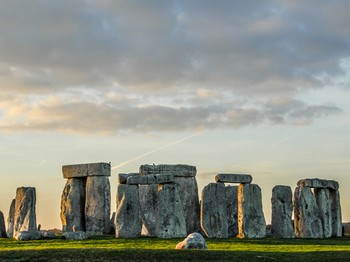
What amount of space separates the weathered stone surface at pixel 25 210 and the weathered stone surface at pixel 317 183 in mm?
11204

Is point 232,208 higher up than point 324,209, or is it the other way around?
point 232,208

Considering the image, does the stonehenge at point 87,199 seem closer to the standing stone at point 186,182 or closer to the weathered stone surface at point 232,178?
the standing stone at point 186,182

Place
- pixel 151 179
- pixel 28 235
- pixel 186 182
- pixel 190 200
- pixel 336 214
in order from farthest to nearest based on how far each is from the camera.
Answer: pixel 336 214 → pixel 186 182 → pixel 190 200 → pixel 151 179 → pixel 28 235

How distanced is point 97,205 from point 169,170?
3.54 meters

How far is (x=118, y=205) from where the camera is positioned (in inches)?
1205

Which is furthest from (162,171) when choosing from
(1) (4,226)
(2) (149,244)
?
(2) (149,244)

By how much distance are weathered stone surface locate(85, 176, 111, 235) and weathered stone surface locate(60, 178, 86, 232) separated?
0.54 metres

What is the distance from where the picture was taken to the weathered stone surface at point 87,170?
34.4 m

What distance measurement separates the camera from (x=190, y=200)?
3475 centimetres

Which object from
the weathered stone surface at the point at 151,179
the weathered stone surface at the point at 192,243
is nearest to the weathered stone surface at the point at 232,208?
the weathered stone surface at the point at 151,179

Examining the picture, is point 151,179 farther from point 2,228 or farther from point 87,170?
point 2,228

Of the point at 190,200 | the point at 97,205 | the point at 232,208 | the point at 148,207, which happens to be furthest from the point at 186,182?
the point at 97,205

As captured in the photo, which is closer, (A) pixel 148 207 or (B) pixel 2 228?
(B) pixel 2 228

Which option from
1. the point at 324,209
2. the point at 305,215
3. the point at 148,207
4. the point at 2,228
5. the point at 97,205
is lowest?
the point at 2,228
